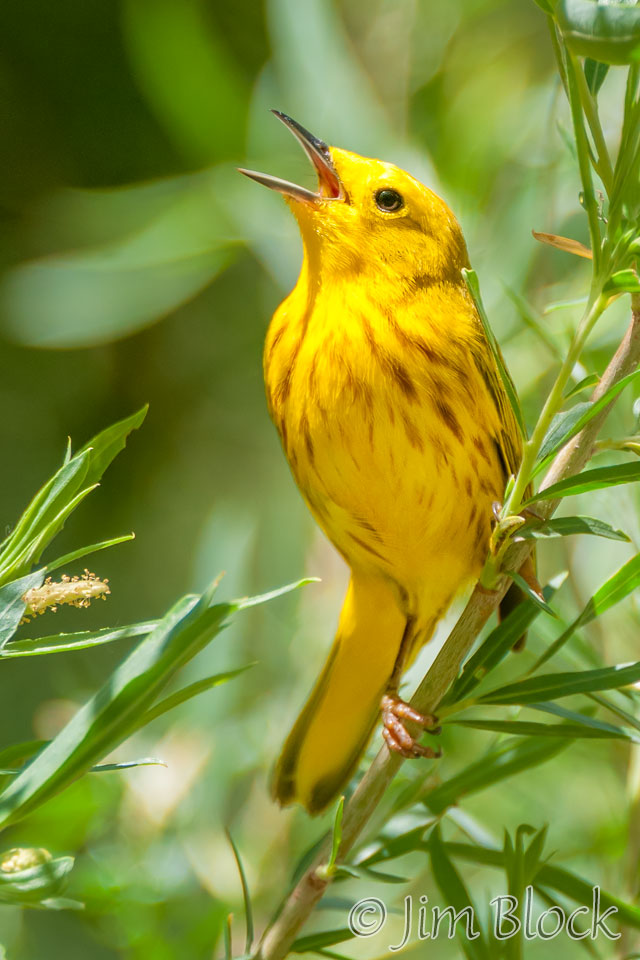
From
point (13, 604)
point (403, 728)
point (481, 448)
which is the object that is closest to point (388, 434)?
point (481, 448)

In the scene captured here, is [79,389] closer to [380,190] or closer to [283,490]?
[283,490]

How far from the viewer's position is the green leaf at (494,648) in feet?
2.99

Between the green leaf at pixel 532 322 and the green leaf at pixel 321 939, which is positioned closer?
the green leaf at pixel 321 939

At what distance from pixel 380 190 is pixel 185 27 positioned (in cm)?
74

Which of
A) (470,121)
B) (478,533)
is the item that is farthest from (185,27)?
(478,533)

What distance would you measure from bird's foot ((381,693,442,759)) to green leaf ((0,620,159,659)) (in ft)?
1.05


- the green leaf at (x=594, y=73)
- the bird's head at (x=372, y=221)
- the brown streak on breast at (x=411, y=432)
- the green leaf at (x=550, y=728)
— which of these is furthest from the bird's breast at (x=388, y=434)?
the green leaf at (x=594, y=73)

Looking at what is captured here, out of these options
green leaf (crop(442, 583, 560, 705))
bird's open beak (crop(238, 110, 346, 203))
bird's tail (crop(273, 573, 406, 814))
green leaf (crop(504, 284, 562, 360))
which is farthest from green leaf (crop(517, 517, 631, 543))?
bird's open beak (crop(238, 110, 346, 203))

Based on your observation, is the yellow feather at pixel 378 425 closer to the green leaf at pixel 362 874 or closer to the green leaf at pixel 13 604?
the green leaf at pixel 362 874

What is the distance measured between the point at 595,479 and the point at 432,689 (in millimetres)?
250

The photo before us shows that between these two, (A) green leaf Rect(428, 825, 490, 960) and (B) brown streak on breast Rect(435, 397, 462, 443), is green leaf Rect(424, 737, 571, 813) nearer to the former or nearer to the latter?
(A) green leaf Rect(428, 825, 490, 960)

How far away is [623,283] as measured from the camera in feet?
2.39

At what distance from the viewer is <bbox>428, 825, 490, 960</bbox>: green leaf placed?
994 millimetres

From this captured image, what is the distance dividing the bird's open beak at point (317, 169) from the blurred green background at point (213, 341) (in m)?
0.28
